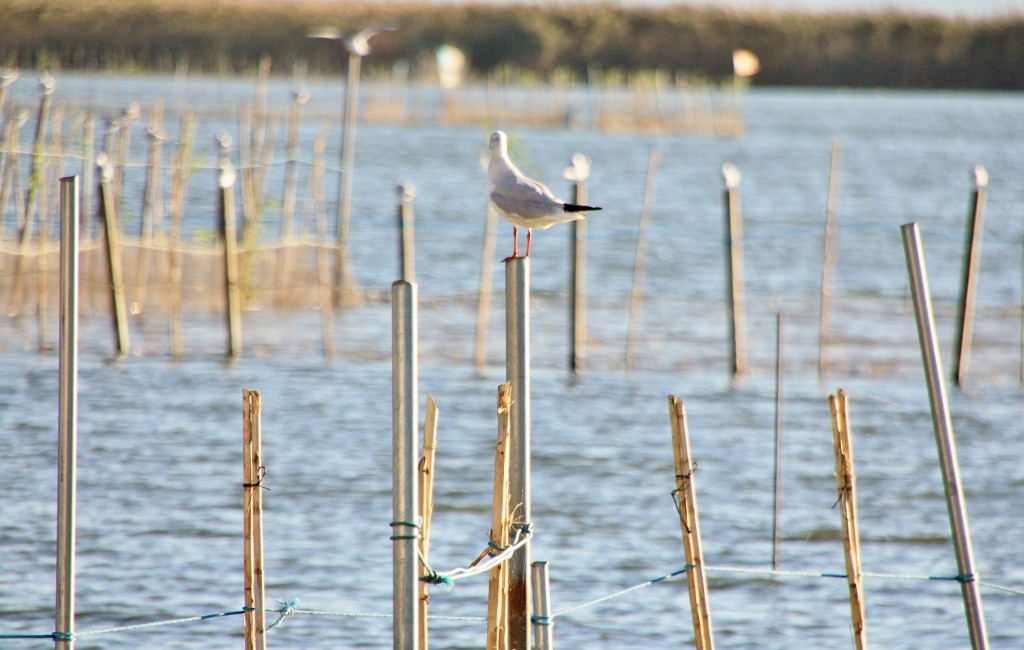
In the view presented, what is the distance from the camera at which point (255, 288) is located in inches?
589

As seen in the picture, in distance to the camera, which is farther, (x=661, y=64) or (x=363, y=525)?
(x=661, y=64)

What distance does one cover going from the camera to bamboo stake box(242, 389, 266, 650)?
4320 mm

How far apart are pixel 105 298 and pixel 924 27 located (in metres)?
74.1

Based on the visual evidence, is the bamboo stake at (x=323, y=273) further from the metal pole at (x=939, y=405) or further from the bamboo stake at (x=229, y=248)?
the metal pole at (x=939, y=405)

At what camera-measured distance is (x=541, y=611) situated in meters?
4.40

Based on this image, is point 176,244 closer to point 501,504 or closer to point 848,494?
point 848,494

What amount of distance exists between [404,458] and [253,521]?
102 centimetres

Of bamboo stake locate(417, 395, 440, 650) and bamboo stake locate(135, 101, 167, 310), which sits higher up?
bamboo stake locate(135, 101, 167, 310)

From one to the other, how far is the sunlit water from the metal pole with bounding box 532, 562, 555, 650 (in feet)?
8.70

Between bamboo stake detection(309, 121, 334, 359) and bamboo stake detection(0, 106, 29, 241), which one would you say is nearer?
bamboo stake detection(0, 106, 29, 241)

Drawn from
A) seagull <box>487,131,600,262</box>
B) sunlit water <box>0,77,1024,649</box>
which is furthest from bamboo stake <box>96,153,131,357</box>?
seagull <box>487,131,600,262</box>

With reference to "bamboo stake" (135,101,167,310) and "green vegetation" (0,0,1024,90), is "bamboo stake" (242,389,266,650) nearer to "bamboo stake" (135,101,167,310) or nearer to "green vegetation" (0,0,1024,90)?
"bamboo stake" (135,101,167,310)

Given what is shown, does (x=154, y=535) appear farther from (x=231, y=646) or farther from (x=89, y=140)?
(x=89, y=140)

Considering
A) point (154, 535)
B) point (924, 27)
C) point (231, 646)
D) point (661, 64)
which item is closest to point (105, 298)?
point (154, 535)
